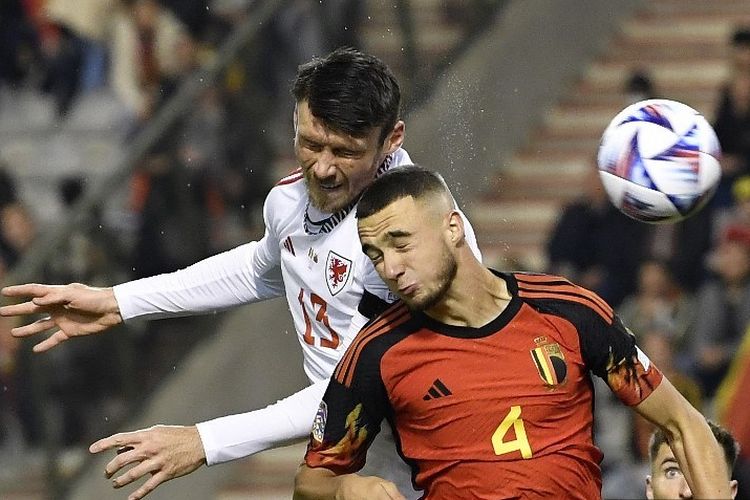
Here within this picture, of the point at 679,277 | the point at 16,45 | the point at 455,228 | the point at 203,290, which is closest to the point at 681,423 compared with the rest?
the point at 455,228

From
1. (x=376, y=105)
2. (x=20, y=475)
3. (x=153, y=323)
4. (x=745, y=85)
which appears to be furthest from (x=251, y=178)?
(x=376, y=105)

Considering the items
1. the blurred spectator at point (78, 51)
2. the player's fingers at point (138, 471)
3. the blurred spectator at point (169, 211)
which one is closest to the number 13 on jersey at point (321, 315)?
the player's fingers at point (138, 471)

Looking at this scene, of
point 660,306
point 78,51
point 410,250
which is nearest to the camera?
point 410,250

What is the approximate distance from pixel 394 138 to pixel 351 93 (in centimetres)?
22

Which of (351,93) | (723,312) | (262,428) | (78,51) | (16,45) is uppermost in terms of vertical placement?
(16,45)

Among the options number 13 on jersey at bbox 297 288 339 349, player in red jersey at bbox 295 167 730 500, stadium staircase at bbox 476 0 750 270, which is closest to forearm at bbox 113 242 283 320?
number 13 on jersey at bbox 297 288 339 349

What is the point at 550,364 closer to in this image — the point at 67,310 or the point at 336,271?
the point at 336,271

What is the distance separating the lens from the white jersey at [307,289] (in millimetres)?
4906

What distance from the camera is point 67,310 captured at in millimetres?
5422

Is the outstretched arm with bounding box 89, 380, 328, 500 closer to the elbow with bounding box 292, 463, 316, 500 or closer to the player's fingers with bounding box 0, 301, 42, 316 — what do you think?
the elbow with bounding box 292, 463, 316, 500

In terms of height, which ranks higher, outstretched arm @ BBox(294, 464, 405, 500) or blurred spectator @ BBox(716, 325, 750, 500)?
outstretched arm @ BBox(294, 464, 405, 500)

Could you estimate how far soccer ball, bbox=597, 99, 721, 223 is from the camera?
526 cm

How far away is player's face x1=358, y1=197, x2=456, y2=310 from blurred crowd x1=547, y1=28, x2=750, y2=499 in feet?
13.3

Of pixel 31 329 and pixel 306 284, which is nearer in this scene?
pixel 306 284
